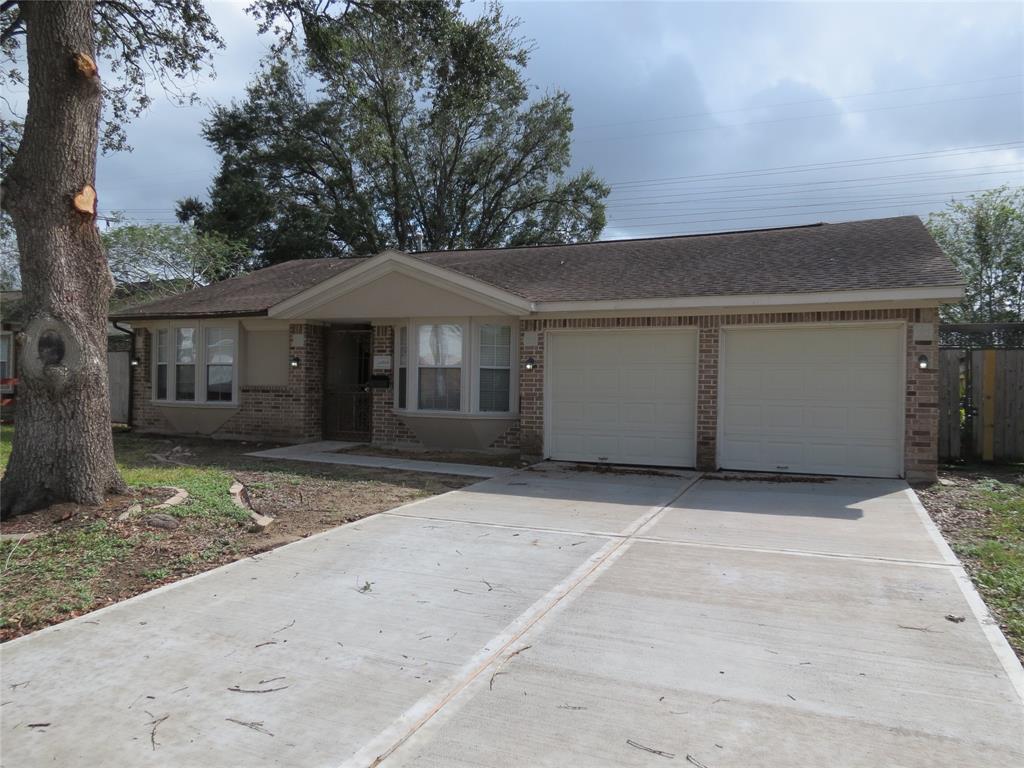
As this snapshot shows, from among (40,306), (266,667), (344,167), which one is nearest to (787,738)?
(266,667)

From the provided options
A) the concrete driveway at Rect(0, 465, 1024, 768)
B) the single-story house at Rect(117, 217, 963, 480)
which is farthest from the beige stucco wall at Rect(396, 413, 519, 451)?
the concrete driveway at Rect(0, 465, 1024, 768)

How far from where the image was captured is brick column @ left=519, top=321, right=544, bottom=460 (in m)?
11.5

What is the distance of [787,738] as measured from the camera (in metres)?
2.96

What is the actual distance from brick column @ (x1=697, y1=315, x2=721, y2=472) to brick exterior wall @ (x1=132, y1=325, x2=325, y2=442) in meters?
7.62

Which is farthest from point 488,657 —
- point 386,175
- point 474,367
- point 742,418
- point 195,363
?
point 386,175

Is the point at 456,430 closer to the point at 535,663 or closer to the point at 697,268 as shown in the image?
the point at 697,268

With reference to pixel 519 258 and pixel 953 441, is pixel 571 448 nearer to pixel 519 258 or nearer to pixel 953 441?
pixel 519 258

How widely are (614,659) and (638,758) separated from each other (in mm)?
954

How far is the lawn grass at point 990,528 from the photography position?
15.2ft

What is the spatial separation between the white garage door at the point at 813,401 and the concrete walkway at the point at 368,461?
3.71 m

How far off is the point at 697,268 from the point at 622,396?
2.51 meters

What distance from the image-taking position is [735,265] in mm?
11273

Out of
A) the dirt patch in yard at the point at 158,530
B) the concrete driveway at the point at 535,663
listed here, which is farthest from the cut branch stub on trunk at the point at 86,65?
the concrete driveway at the point at 535,663

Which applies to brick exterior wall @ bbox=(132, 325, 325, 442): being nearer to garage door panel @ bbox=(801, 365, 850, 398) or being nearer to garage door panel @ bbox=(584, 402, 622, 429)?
garage door panel @ bbox=(584, 402, 622, 429)
